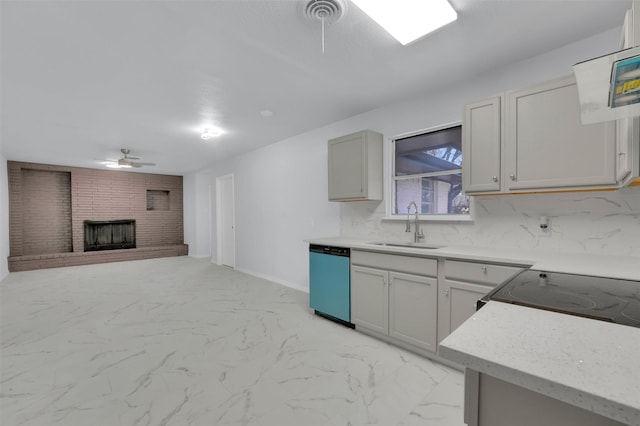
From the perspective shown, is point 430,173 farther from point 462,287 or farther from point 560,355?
point 560,355


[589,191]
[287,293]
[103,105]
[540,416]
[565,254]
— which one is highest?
[103,105]

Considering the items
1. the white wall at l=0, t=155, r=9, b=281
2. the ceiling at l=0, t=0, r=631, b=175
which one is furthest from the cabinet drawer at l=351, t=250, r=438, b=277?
the white wall at l=0, t=155, r=9, b=281

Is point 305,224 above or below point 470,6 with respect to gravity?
below

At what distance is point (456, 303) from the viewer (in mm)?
2258

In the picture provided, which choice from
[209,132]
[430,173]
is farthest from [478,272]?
[209,132]

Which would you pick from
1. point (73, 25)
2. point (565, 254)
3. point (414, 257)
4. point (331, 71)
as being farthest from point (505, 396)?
point (73, 25)

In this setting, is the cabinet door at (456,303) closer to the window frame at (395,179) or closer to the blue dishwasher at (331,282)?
the window frame at (395,179)

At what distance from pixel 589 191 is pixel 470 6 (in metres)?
1.57

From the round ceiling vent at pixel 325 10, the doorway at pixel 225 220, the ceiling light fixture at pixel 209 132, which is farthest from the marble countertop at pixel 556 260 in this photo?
the doorway at pixel 225 220

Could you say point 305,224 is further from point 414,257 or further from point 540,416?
point 540,416

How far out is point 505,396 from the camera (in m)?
0.78

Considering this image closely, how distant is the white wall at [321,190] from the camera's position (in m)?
2.39

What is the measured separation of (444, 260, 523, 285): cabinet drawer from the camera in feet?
6.59

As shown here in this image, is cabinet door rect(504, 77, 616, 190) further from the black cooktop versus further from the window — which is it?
the black cooktop
